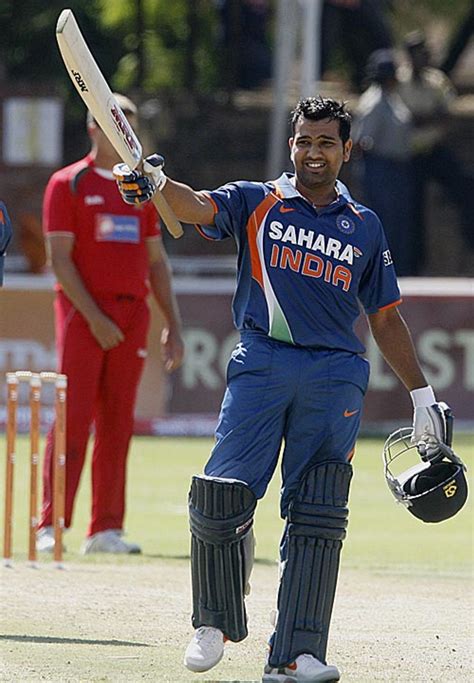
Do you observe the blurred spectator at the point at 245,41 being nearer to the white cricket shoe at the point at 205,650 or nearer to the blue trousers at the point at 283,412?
the blue trousers at the point at 283,412

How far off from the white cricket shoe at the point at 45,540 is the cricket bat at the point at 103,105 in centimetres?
334

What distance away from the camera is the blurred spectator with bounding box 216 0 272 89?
698 inches

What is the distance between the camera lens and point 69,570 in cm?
816

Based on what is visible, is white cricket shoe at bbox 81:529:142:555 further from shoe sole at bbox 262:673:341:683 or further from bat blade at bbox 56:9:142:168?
bat blade at bbox 56:9:142:168

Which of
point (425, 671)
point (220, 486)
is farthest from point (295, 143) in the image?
point (425, 671)

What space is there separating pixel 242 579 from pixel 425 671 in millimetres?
712

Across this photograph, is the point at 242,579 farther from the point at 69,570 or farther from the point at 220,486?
the point at 69,570

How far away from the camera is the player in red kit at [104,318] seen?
9.12 metres

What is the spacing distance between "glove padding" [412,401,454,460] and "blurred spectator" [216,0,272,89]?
11976mm

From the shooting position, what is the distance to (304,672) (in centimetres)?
573

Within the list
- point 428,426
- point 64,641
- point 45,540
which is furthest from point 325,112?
point 45,540

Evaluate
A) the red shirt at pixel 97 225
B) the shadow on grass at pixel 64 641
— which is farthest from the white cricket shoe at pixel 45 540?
the shadow on grass at pixel 64 641

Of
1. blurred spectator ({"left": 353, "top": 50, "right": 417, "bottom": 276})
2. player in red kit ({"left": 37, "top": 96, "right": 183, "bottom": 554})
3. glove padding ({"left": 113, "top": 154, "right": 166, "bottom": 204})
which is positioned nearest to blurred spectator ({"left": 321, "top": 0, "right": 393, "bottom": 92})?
blurred spectator ({"left": 353, "top": 50, "right": 417, "bottom": 276})

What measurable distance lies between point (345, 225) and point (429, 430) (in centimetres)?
77
